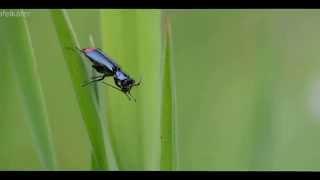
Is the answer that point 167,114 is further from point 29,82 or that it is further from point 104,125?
point 29,82

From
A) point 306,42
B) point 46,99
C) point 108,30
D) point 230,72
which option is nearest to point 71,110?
point 46,99

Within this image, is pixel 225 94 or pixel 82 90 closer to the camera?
pixel 82 90

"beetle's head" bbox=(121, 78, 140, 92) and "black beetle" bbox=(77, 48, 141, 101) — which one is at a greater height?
"black beetle" bbox=(77, 48, 141, 101)

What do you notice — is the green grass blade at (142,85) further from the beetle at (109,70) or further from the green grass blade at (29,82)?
the green grass blade at (29,82)

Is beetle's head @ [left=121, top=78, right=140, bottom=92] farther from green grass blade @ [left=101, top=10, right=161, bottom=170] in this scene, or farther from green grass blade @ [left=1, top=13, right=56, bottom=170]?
green grass blade @ [left=1, top=13, right=56, bottom=170]

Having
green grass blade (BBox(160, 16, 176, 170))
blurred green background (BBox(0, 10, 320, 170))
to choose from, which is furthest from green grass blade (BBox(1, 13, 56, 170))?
green grass blade (BBox(160, 16, 176, 170))

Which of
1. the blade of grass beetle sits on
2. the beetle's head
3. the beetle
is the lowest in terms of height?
the blade of grass beetle sits on

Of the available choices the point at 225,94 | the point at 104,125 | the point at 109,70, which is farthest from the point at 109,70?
the point at 225,94
